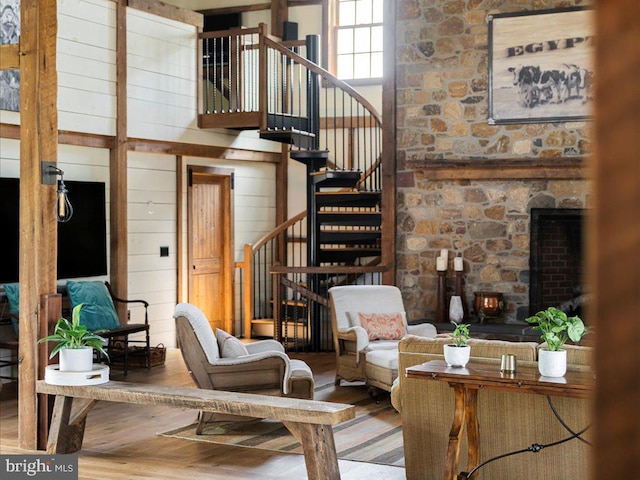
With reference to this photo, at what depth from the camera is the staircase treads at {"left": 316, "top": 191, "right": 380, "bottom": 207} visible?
387 inches

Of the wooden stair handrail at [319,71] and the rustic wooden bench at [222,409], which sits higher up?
the wooden stair handrail at [319,71]

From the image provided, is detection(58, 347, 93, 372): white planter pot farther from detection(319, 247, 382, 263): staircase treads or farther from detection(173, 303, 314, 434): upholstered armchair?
detection(319, 247, 382, 263): staircase treads

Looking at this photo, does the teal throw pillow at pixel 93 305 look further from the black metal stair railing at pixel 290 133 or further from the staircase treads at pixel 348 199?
the staircase treads at pixel 348 199

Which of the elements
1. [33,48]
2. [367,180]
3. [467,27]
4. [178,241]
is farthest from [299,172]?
[33,48]

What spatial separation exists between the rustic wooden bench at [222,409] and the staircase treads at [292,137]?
16.3 ft

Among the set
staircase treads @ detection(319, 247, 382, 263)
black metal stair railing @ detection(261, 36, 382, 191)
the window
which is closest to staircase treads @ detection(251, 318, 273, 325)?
staircase treads @ detection(319, 247, 382, 263)

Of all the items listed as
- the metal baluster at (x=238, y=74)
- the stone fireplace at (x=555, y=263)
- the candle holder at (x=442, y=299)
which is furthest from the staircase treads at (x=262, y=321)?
the stone fireplace at (x=555, y=263)

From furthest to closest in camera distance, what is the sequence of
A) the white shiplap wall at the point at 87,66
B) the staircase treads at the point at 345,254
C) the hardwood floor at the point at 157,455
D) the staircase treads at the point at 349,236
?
the staircase treads at the point at 345,254 < the staircase treads at the point at 349,236 < the white shiplap wall at the point at 87,66 < the hardwood floor at the point at 157,455

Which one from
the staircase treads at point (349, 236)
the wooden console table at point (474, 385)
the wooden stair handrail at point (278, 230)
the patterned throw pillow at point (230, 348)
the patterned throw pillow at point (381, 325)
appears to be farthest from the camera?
the wooden stair handrail at point (278, 230)

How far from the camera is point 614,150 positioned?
46cm

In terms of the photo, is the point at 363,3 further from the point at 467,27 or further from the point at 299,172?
the point at 467,27

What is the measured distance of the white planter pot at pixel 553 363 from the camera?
13.7 feet

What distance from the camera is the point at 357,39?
11453 millimetres

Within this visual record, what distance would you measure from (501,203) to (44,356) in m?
4.83
